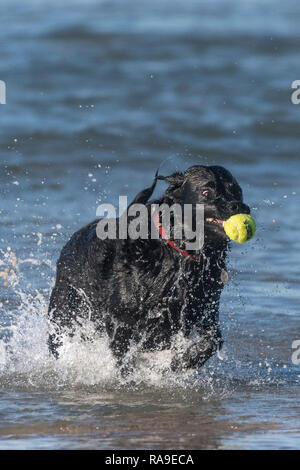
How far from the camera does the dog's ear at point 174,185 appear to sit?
512 cm

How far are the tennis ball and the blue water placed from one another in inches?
31.3

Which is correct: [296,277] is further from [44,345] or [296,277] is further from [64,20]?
[64,20]

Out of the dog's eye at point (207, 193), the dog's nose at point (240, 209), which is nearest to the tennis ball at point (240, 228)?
the dog's nose at point (240, 209)

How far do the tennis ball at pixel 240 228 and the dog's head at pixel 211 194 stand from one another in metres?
0.14

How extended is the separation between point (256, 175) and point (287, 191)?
0.96 meters

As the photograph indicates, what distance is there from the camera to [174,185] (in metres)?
5.14

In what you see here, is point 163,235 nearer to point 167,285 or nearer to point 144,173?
point 167,285

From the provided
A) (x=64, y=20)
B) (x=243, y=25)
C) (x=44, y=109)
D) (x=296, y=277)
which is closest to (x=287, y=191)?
(x=296, y=277)

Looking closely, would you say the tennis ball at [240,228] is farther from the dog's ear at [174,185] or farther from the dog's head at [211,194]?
the dog's ear at [174,185]

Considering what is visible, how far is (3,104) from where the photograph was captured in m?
15.2

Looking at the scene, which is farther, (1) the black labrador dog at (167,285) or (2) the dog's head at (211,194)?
(1) the black labrador dog at (167,285)

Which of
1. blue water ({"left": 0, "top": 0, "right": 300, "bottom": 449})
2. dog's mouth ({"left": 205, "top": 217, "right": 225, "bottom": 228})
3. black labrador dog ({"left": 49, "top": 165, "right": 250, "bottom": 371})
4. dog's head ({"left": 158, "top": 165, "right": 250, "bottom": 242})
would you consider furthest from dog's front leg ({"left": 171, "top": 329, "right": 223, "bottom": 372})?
dog's mouth ({"left": 205, "top": 217, "right": 225, "bottom": 228})

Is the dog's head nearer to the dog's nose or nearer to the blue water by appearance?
the dog's nose

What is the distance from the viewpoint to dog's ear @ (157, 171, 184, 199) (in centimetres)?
512
